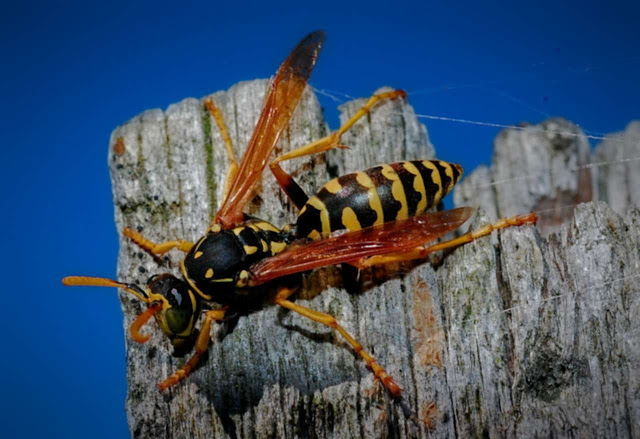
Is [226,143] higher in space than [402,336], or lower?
higher

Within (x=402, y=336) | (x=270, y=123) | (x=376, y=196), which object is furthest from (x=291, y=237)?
(x=402, y=336)

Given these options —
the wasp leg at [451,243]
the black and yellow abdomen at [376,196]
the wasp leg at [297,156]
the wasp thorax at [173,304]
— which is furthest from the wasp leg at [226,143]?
the wasp leg at [451,243]

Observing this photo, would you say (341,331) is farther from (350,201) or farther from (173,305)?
(173,305)

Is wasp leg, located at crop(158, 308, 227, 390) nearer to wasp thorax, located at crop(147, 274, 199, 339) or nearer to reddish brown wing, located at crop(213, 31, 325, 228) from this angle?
wasp thorax, located at crop(147, 274, 199, 339)

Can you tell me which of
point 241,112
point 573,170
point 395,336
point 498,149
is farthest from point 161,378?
point 573,170

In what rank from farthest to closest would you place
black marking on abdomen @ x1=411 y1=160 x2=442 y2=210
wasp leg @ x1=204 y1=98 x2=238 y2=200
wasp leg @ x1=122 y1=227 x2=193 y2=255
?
wasp leg @ x1=204 y1=98 x2=238 y2=200 < wasp leg @ x1=122 y1=227 x2=193 y2=255 < black marking on abdomen @ x1=411 y1=160 x2=442 y2=210

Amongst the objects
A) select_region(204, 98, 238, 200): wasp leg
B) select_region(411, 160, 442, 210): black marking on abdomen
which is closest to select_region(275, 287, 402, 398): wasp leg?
select_region(204, 98, 238, 200): wasp leg
